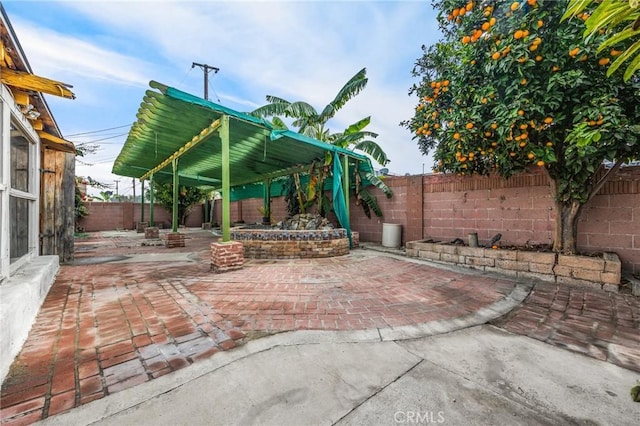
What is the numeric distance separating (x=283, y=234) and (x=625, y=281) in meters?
6.30

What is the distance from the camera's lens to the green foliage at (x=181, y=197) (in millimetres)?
15305

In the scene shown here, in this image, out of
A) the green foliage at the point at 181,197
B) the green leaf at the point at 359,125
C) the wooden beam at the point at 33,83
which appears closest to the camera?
the wooden beam at the point at 33,83

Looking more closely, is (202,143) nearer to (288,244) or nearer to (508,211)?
(288,244)

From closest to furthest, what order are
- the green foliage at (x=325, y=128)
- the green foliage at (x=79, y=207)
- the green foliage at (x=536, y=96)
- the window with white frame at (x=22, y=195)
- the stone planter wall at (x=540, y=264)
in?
the window with white frame at (x=22, y=195)
the green foliage at (x=536, y=96)
the stone planter wall at (x=540, y=264)
the green foliage at (x=325, y=128)
the green foliage at (x=79, y=207)

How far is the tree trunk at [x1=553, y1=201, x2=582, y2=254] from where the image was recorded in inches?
176

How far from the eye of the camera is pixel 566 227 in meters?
4.57

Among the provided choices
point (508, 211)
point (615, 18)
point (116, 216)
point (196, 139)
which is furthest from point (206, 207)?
point (615, 18)

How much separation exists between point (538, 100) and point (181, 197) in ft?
56.2

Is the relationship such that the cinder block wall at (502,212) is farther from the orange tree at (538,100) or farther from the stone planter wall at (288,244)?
the stone planter wall at (288,244)

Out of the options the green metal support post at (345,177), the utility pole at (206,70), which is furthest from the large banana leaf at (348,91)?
the utility pole at (206,70)

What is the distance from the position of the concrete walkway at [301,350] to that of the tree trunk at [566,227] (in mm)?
1010

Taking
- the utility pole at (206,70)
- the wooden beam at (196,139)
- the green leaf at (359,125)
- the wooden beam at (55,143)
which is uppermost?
the utility pole at (206,70)

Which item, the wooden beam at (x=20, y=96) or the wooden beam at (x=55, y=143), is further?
the wooden beam at (x=55, y=143)

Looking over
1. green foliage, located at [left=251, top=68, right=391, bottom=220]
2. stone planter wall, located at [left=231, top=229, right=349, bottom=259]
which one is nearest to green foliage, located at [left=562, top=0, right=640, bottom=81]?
stone planter wall, located at [left=231, top=229, right=349, bottom=259]
